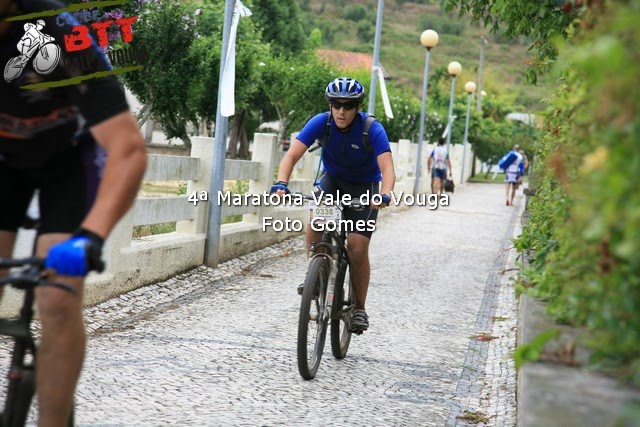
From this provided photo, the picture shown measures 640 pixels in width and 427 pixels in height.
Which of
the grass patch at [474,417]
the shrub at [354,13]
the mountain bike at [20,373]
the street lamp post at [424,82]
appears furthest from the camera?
the shrub at [354,13]

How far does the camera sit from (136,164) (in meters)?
2.99

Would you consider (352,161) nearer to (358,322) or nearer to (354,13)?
(358,322)

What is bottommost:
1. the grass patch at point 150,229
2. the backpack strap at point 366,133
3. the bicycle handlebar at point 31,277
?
the grass patch at point 150,229

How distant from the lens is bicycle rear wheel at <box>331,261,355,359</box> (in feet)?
23.3

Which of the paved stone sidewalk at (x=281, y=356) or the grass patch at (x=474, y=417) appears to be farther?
the grass patch at (x=474, y=417)

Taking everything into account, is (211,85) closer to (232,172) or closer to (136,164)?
(232,172)

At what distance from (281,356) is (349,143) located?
152 cm

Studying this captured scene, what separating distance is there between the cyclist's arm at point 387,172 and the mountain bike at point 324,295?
0.72 ft

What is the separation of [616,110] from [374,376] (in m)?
4.83

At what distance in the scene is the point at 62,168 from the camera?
3.29m

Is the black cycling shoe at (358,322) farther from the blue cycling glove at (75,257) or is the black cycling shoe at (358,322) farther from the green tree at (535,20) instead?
the blue cycling glove at (75,257)

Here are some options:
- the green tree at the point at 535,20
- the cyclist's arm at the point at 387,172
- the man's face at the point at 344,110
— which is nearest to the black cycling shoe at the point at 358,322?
the cyclist's arm at the point at 387,172

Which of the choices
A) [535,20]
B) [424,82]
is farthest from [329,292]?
[424,82]

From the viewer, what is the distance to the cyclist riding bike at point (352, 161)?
7.09m
